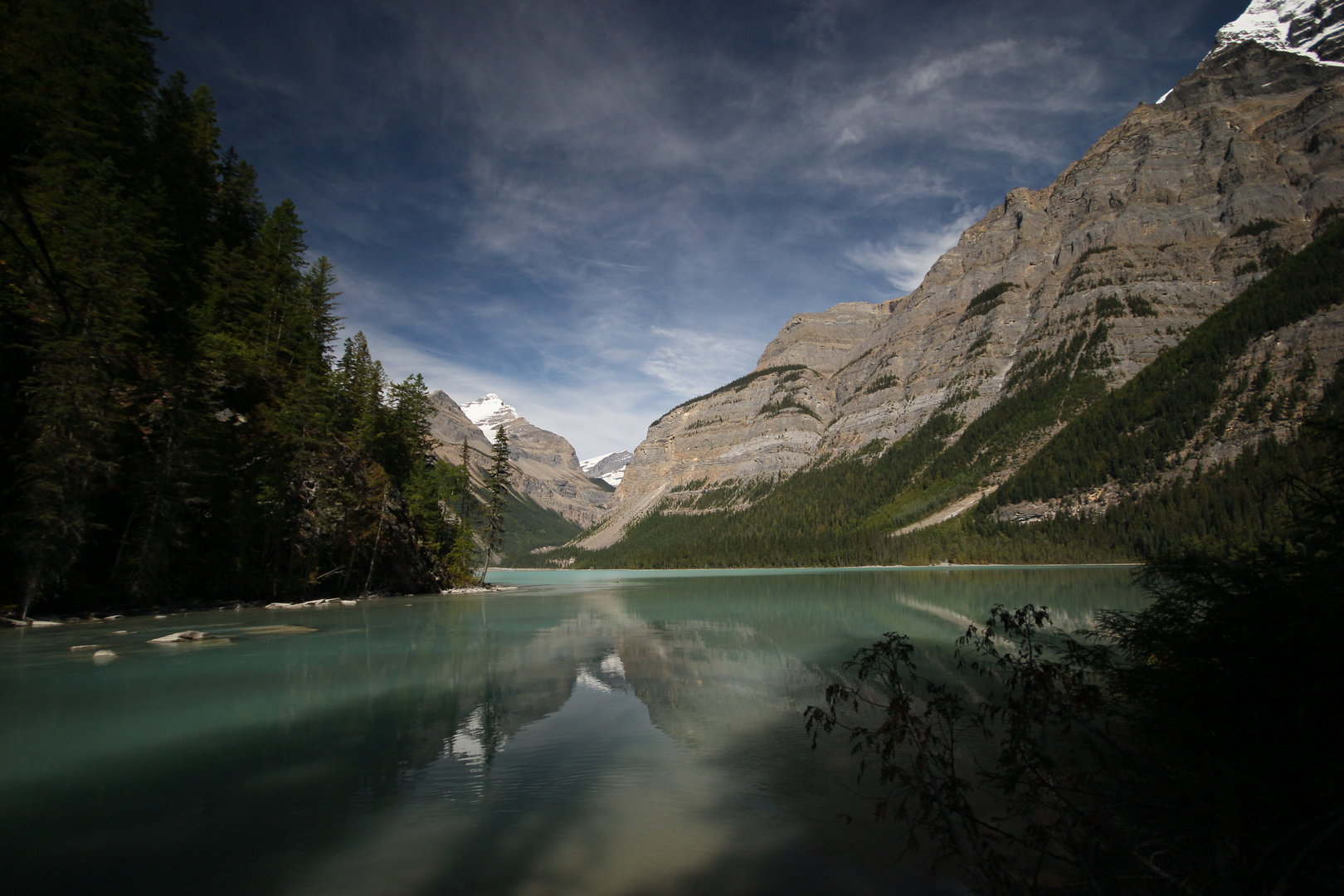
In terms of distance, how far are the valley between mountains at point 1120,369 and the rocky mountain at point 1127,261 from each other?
A: 0.56 m

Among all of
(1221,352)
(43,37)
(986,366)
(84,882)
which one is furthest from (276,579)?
(986,366)

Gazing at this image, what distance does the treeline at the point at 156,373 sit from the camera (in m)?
23.4

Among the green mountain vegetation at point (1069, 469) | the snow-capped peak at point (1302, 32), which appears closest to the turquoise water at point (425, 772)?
the green mountain vegetation at point (1069, 469)

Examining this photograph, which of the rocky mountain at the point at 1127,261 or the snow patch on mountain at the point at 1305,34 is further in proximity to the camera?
the snow patch on mountain at the point at 1305,34

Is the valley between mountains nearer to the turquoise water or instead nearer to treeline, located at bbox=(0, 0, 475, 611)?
the turquoise water

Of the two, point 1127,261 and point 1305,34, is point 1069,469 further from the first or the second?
point 1305,34

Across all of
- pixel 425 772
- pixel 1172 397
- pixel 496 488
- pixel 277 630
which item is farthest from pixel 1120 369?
pixel 425 772

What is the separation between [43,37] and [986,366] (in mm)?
177339

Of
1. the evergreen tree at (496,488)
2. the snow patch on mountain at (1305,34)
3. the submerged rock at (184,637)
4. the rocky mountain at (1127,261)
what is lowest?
the submerged rock at (184,637)

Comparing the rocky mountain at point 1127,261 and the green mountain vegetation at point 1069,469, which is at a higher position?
A: the rocky mountain at point 1127,261

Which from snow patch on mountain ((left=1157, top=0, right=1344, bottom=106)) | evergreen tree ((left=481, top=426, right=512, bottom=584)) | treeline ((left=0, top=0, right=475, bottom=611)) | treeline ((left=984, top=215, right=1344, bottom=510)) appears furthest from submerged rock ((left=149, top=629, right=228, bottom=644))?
snow patch on mountain ((left=1157, top=0, right=1344, bottom=106))

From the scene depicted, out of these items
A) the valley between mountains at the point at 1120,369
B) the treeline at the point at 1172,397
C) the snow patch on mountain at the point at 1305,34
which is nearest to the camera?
the valley between mountains at the point at 1120,369

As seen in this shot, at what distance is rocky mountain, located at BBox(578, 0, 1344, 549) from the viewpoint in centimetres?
12838

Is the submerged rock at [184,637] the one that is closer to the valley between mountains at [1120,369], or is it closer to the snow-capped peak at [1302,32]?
the valley between mountains at [1120,369]
